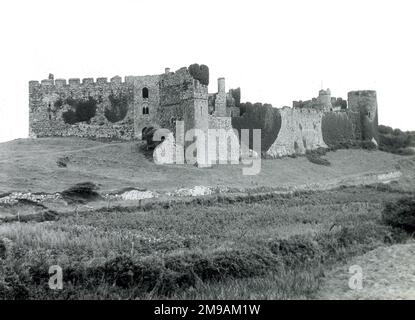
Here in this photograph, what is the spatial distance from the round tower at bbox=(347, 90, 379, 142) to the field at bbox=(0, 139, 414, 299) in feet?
101

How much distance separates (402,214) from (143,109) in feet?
103

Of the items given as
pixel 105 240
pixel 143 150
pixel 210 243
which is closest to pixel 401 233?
pixel 210 243

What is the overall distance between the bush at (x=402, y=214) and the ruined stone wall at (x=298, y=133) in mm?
28955

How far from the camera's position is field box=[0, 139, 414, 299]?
39.1 feet

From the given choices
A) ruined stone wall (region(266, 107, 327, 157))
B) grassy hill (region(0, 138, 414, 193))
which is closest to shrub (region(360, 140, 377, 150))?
ruined stone wall (region(266, 107, 327, 157))

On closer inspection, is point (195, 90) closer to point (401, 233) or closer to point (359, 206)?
point (359, 206)

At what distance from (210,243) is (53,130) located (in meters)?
35.8

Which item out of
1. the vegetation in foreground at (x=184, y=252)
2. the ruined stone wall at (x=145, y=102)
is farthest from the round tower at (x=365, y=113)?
the vegetation in foreground at (x=184, y=252)

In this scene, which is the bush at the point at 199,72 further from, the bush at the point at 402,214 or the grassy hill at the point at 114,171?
the bush at the point at 402,214

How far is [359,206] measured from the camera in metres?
26.4

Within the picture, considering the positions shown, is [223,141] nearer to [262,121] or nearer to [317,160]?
[262,121]

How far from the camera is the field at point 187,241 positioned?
11922 millimetres

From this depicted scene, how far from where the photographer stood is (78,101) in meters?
48.2

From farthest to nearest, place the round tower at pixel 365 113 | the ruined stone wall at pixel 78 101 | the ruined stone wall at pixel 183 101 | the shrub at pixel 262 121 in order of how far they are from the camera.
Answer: the round tower at pixel 365 113, the ruined stone wall at pixel 78 101, the shrub at pixel 262 121, the ruined stone wall at pixel 183 101
